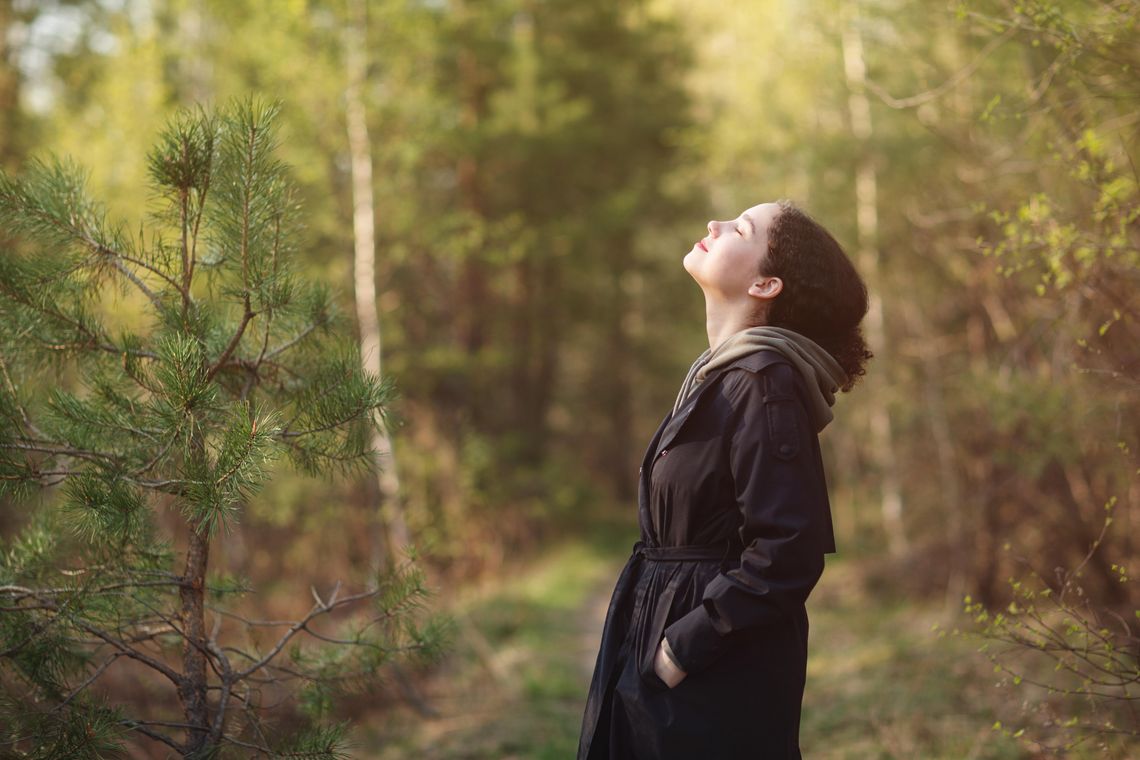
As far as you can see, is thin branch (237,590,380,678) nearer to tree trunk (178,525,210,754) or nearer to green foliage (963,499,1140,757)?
tree trunk (178,525,210,754)

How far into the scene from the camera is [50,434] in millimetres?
2809

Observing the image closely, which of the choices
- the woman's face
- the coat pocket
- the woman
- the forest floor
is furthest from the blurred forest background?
the woman's face

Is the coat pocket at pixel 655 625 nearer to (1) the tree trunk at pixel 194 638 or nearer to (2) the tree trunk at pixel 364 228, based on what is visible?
(1) the tree trunk at pixel 194 638

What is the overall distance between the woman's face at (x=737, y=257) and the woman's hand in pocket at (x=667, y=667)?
0.96 meters

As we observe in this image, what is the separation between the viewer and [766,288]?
8.33ft

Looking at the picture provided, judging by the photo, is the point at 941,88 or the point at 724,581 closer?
the point at 724,581

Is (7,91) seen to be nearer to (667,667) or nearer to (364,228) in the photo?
(364,228)

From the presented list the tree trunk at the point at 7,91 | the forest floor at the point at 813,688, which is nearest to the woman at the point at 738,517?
the forest floor at the point at 813,688

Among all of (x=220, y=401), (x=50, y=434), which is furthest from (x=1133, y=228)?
(x=50, y=434)

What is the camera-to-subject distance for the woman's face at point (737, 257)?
2551mm

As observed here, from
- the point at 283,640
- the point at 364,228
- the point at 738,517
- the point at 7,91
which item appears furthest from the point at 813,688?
the point at 7,91

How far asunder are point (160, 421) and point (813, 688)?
5.68 meters

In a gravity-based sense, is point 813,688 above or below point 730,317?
below

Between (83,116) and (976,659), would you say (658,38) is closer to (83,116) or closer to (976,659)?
(83,116)
